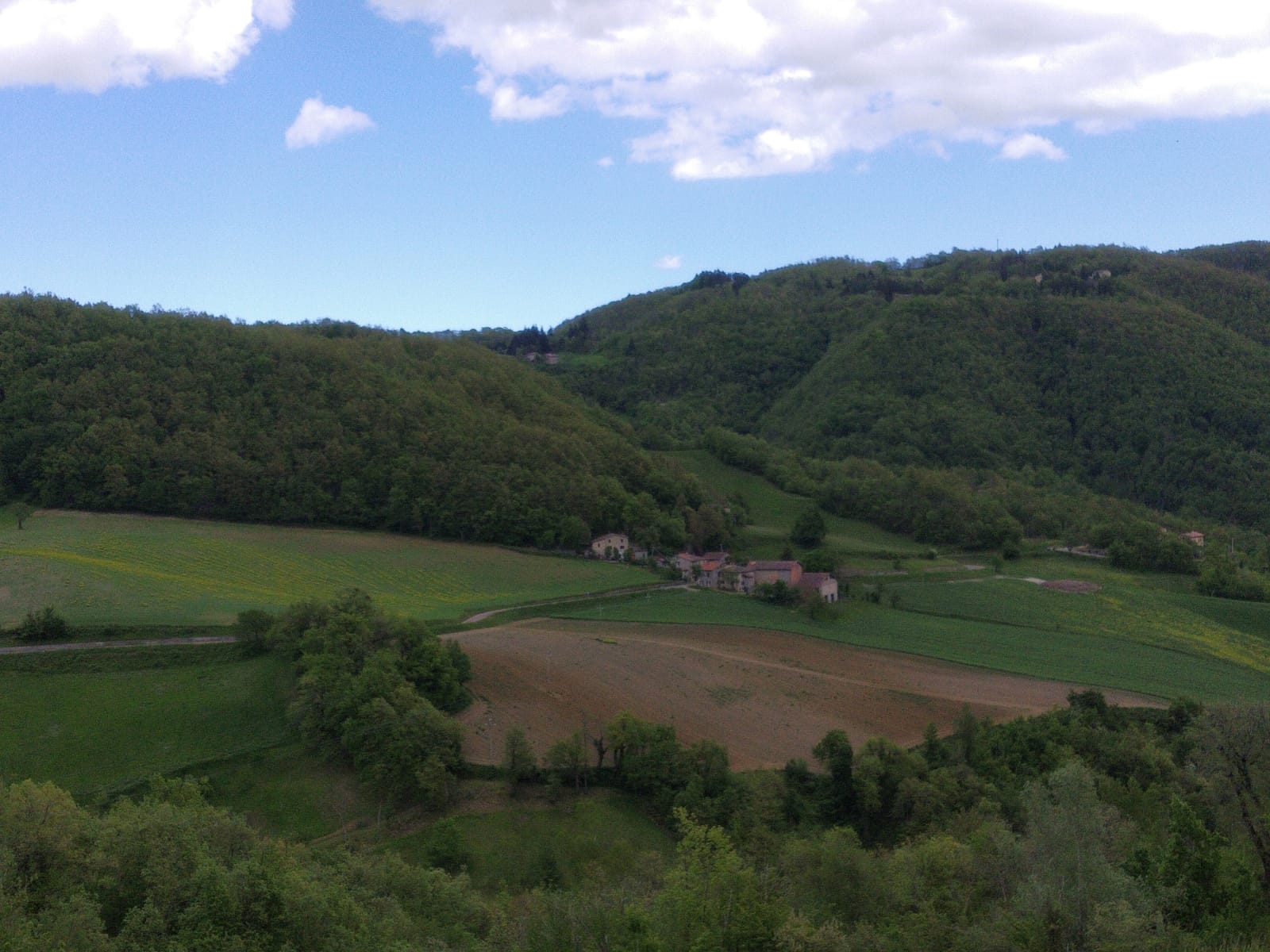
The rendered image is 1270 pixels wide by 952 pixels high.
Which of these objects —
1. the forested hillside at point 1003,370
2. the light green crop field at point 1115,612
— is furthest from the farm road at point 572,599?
the forested hillside at point 1003,370

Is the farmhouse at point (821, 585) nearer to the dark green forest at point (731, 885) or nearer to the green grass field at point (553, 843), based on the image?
the dark green forest at point (731, 885)

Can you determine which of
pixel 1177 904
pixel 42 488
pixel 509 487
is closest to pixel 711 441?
pixel 509 487

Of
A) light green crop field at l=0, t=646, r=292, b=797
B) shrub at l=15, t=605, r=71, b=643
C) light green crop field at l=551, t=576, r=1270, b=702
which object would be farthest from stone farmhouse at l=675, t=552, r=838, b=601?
shrub at l=15, t=605, r=71, b=643

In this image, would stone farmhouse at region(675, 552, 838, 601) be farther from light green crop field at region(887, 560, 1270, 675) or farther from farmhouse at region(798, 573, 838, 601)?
light green crop field at region(887, 560, 1270, 675)

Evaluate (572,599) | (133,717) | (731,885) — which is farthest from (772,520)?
(731,885)

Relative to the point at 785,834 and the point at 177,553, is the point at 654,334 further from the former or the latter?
the point at 785,834

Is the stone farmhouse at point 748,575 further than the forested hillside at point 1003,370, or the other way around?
the forested hillside at point 1003,370
